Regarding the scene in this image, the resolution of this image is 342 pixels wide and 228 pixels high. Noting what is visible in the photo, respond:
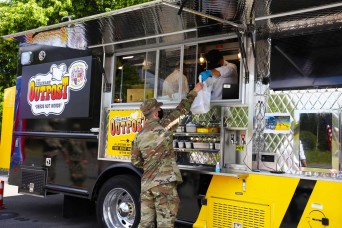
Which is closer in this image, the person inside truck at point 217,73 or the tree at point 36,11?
the person inside truck at point 217,73

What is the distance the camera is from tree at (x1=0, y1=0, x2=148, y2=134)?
40.9 ft

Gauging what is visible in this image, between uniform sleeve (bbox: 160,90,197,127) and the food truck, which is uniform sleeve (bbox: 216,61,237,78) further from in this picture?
uniform sleeve (bbox: 160,90,197,127)

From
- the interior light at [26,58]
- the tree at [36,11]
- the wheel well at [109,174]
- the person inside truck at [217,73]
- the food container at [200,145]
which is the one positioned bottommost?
the wheel well at [109,174]

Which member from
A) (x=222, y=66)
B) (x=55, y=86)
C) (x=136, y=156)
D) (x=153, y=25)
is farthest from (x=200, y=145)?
(x=55, y=86)

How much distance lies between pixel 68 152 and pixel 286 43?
11.5 ft

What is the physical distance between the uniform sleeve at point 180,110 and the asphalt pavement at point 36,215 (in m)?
2.83

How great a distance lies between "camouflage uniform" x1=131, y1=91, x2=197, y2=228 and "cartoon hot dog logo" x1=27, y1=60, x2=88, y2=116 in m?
1.91

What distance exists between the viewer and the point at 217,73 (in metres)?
4.90

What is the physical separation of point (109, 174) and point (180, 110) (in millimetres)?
1586

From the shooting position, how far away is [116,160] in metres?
5.46

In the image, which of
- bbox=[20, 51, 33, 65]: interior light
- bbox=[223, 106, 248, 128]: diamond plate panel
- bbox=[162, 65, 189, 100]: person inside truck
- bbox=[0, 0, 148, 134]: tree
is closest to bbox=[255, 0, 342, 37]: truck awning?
bbox=[223, 106, 248, 128]: diamond plate panel

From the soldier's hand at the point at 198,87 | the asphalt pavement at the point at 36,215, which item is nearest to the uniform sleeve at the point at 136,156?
the soldier's hand at the point at 198,87

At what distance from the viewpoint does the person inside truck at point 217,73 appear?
4809 mm

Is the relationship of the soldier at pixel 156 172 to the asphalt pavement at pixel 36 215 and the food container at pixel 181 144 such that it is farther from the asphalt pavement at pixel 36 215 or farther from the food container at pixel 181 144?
the asphalt pavement at pixel 36 215
